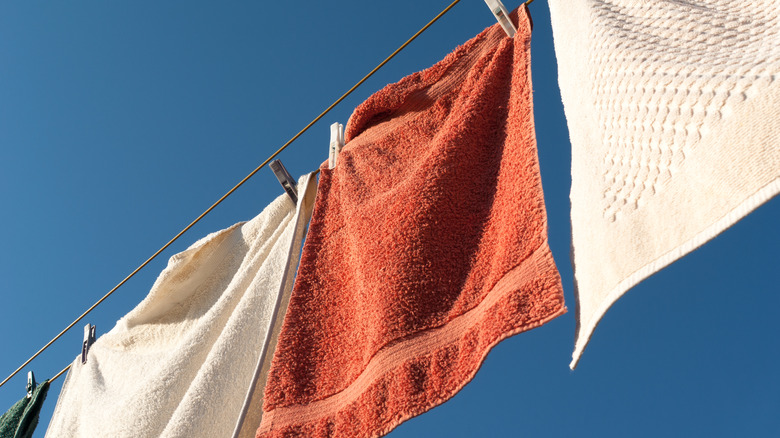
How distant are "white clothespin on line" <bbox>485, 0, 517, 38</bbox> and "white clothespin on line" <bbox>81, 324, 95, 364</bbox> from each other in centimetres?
91

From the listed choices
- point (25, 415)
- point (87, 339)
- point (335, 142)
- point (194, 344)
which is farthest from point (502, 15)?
point (25, 415)

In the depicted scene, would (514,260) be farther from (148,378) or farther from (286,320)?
(148,378)

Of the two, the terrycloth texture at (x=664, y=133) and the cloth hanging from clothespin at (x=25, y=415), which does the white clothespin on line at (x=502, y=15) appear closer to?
the terrycloth texture at (x=664, y=133)

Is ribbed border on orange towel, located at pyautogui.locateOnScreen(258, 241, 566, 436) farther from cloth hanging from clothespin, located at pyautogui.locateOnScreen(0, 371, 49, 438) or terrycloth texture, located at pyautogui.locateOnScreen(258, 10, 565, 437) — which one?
cloth hanging from clothespin, located at pyautogui.locateOnScreen(0, 371, 49, 438)

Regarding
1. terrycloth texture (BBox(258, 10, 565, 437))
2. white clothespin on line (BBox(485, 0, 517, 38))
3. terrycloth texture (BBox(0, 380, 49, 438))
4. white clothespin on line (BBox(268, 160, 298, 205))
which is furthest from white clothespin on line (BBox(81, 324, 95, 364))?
white clothespin on line (BBox(485, 0, 517, 38))

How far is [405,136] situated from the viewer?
88 cm

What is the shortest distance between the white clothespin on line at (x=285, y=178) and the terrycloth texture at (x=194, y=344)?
16mm

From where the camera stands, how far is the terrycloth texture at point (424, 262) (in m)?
0.61

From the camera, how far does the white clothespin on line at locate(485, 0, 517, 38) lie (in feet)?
2.62

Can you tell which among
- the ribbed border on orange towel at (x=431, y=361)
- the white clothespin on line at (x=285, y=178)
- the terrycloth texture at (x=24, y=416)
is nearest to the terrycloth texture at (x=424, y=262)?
the ribbed border on orange towel at (x=431, y=361)

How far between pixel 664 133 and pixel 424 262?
0.25 meters

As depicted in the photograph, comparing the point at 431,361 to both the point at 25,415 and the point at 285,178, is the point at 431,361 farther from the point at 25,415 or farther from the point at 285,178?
the point at 25,415

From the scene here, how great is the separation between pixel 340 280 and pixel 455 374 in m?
0.23

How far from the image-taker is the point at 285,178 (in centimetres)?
103
